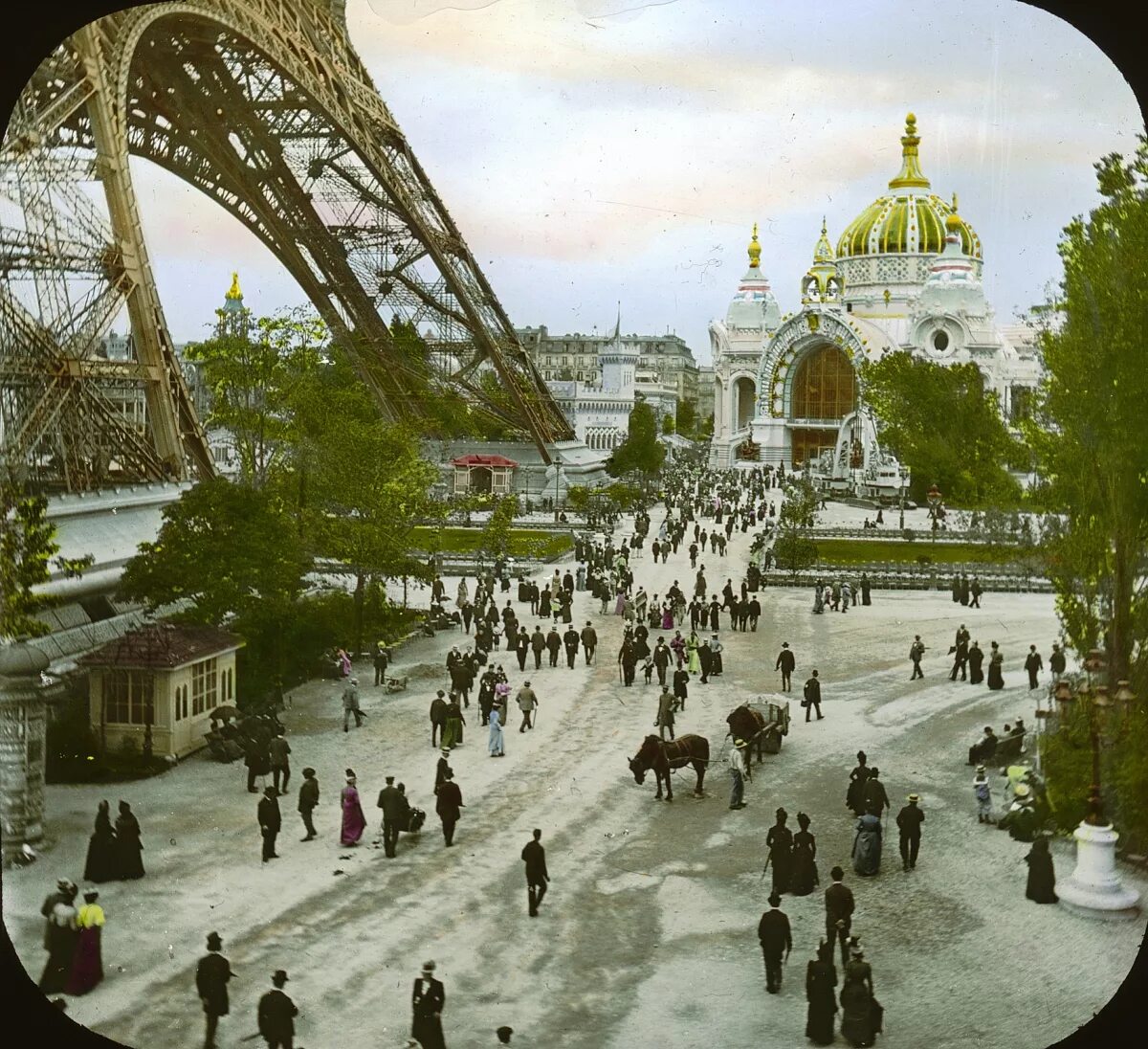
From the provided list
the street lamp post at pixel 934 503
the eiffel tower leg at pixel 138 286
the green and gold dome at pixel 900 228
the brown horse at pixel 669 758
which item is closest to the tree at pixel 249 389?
the eiffel tower leg at pixel 138 286

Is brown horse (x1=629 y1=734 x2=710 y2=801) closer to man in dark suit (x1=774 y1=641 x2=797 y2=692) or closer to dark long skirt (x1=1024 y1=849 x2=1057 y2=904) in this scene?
man in dark suit (x1=774 y1=641 x2=797 y2=692)

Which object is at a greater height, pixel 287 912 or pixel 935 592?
pixel 935 592

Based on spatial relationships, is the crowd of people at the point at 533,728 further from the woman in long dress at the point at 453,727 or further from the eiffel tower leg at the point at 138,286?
the eiffel tower leg at the point at 138,286

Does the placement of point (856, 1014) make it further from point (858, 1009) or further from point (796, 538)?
point (796, 538)

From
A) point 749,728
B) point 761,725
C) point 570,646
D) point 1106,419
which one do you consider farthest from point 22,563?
point 1106,419

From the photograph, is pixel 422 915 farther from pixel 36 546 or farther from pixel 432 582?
pixel 432 582

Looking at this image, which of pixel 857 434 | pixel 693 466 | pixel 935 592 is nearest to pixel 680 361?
pixel 693 466
